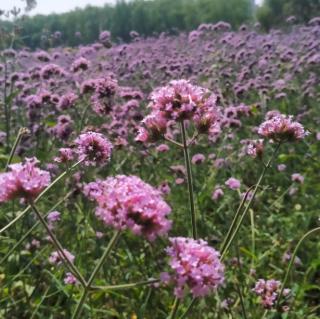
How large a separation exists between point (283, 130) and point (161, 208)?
0.94m

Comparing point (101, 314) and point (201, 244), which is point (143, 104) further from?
point (201, 244)

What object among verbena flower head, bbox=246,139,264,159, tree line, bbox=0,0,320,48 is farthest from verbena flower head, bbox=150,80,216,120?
tree line, bbox=0,0,320,48

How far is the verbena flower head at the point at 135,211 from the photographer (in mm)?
1267

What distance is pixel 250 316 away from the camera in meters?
2.96

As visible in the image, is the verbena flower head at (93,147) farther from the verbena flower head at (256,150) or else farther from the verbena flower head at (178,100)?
the verbena flower head at (256,150)

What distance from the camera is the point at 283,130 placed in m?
2.10

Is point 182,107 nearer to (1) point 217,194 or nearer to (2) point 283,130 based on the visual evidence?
(2) point 283,130

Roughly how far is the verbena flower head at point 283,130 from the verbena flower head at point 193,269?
2.86 ft

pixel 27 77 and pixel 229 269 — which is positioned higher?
pixel 27 77

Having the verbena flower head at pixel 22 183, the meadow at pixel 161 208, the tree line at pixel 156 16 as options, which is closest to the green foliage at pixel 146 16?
the tree line at pixel 156 16

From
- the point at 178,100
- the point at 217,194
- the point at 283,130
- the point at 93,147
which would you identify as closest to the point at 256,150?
the point at 283,130

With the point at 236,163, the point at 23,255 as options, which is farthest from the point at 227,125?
the point at 23,255

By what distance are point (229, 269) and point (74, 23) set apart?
5198cm

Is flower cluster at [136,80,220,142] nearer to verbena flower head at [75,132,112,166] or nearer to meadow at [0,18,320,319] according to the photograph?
meadow at [0,18,320,319]
